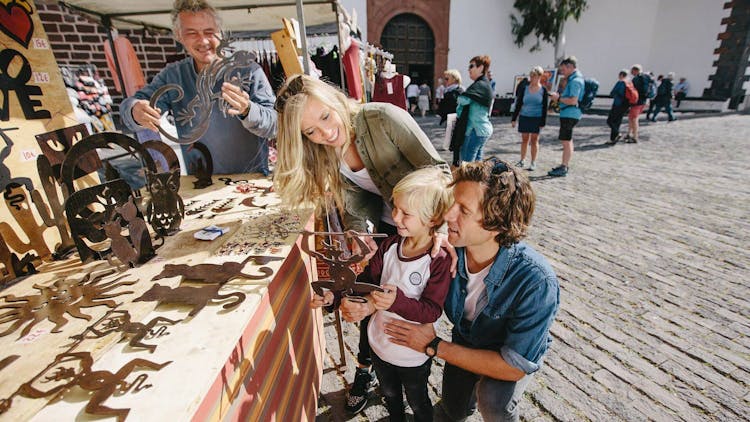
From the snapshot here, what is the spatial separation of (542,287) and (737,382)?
1.91m

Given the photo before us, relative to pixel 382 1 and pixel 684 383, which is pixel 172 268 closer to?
pixel 684 383

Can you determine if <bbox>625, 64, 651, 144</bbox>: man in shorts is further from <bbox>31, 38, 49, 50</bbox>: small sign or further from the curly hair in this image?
<bbox>31, 38, 49, 50</bbox>: small sign

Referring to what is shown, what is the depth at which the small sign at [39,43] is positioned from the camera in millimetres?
1618

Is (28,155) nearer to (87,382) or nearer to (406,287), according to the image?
(87,382)

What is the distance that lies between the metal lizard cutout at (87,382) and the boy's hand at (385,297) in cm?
75

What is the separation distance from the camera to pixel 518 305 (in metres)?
1.47

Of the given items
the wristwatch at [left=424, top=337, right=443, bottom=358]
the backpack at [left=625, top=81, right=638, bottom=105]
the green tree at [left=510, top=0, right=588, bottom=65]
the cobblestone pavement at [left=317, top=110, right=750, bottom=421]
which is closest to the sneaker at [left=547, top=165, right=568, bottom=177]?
the cobblestone pavement at [left=317, top=110, right=750, bottom=421]

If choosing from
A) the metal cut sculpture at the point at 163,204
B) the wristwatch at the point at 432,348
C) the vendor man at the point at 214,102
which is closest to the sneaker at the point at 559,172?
the vendor man at the point at 214,102

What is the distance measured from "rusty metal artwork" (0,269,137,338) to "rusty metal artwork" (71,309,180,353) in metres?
0.08

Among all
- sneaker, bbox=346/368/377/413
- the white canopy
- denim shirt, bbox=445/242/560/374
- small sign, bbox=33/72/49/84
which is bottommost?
sneaker, bbox=346/368/377/413

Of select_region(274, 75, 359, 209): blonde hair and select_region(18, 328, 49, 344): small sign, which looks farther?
select_region(274, 75, 359, 209): blonde hair

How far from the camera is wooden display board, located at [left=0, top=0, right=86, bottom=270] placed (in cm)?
147

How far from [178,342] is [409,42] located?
17.4 meters

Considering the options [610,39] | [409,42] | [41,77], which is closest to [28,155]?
[41,77]
